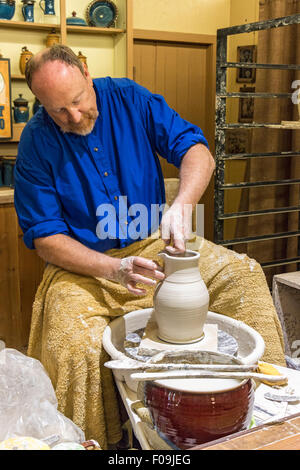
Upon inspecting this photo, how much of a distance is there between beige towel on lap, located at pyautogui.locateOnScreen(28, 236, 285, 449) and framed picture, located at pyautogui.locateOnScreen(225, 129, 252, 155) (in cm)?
248

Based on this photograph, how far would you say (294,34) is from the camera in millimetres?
3391

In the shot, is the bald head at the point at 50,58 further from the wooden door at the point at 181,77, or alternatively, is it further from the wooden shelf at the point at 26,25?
the wooden door at the point at 181,77

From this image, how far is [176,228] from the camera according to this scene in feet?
5.24

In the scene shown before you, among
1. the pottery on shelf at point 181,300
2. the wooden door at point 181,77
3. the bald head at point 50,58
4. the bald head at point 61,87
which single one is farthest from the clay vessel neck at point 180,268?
the wooden door at point 181,77

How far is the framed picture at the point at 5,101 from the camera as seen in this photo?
3.26 metres

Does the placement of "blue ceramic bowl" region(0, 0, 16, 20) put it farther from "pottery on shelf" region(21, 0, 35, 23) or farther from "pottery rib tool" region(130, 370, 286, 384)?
"pottery rib tool" region(130, 370, 286, 384)

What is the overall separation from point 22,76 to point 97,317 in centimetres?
232

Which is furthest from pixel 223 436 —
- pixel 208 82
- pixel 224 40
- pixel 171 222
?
pixel 208 82

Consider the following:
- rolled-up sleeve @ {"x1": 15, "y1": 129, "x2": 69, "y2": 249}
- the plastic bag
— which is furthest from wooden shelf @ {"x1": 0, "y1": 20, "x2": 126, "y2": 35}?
the plastic bag

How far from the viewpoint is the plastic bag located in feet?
3.79

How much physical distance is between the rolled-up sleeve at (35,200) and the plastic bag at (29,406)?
0.68 metres

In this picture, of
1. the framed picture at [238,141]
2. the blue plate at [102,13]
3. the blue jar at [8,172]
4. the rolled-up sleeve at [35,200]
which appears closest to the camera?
the rolled-up sleeve at [35,200]

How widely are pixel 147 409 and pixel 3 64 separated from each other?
8.81 ft

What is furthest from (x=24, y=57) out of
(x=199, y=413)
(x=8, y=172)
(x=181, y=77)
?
(x=199, y=413)
